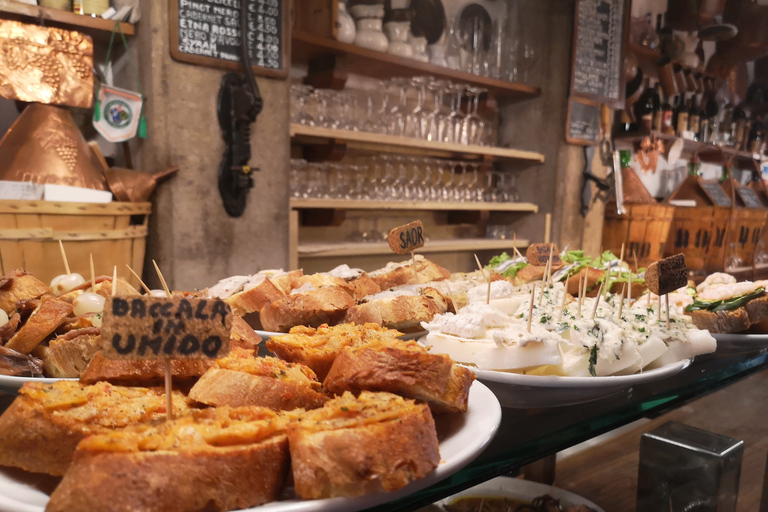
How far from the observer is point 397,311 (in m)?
1.50

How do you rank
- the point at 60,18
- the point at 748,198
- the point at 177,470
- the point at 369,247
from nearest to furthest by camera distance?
the point at 177,470
the point at 60,18
the point at 369,247
the point at 748,198

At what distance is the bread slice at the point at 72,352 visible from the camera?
42.9 inches

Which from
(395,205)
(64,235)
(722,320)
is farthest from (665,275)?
(395,205)

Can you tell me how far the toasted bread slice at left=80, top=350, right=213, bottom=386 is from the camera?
3.01 feet

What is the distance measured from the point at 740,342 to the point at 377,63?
121 inches

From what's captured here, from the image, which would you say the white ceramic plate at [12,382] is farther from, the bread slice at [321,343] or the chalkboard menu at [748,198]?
the chalkboard menu at [748,198]

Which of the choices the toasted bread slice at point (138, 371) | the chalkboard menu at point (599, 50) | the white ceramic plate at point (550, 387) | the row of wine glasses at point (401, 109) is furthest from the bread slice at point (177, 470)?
the chalkboard menu at point (599, 50)

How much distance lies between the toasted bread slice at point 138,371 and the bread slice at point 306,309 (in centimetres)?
49

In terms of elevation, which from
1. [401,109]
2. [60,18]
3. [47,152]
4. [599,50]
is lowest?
[47,152]

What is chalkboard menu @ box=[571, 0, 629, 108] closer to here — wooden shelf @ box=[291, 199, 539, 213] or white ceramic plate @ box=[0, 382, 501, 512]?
wooden shelf @ box=[291, 199, 539, 213]

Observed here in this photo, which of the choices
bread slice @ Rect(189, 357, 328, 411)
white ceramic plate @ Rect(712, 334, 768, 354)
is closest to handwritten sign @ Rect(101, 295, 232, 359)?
bread slice @ Rect(189, 357, 328, 411)

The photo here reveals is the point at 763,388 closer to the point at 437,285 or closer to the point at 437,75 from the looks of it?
the point at 437,285

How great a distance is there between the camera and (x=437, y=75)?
4.19m

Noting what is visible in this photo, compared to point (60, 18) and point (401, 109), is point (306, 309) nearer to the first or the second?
point (60, 18)
